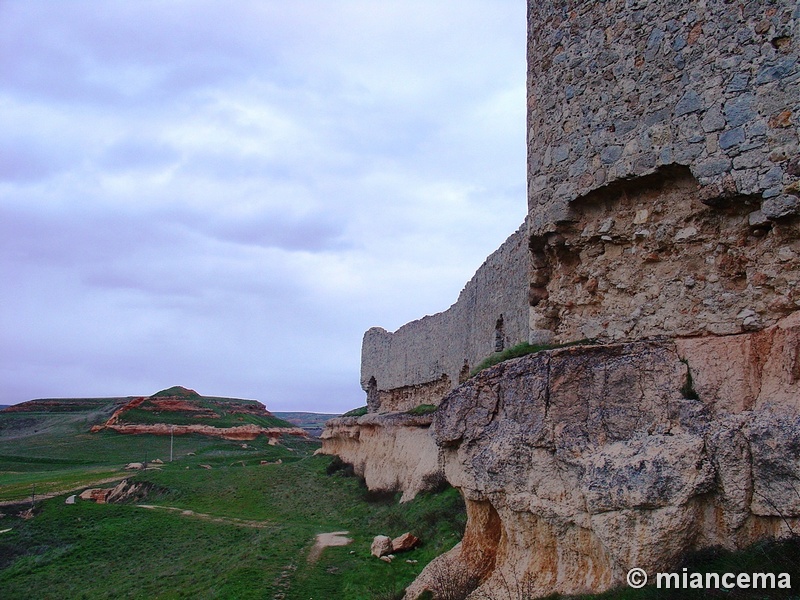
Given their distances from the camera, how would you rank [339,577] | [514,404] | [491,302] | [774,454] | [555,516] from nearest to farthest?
[774,454]
[555,516]
[514,404]
[339,577]
[491,302]

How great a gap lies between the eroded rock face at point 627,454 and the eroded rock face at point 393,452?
7.28 meters

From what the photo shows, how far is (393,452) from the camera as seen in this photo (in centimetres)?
1650

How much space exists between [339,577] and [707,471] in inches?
286

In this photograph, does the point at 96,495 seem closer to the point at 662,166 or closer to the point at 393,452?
the point at 393,452

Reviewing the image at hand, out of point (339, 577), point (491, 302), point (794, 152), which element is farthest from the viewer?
point (491, 302)

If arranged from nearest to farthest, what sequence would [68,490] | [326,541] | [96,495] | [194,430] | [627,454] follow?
[627,454] < [326,541] < [96,495] < [68,490] < [194,430]

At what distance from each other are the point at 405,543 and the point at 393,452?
6153 mm

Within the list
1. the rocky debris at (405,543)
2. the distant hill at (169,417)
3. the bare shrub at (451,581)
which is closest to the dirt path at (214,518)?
the rocky debris at (405,543)

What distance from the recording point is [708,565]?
3.94 meters

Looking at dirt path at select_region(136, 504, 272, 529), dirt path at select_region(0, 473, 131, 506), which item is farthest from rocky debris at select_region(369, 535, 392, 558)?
dirt path at select_region(0, 473, 131, 506)

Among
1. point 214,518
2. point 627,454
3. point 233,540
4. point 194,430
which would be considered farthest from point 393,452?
point 194,430

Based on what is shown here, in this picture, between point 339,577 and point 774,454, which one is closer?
point 774,454

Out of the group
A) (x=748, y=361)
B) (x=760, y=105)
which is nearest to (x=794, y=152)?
(x=760, y=105)

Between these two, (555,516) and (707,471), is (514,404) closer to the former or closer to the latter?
(555,516)
